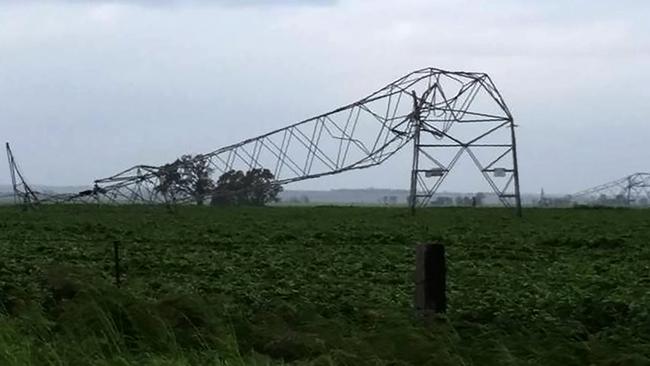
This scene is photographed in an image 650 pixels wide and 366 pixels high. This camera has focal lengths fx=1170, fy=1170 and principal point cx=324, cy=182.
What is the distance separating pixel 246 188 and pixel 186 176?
17.3 feet

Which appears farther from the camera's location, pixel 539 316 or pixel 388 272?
pixel 388 272

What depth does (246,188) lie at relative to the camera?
5747 centimetres

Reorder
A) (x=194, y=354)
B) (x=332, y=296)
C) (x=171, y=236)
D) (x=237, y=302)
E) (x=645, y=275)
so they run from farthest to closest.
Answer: (x=171, y=236) < (x=645, y=275) < (x=332, y=296) < (x=237, y=302) < (x=194, y=354)

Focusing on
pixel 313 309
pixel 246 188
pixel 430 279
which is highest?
pixel 246 188

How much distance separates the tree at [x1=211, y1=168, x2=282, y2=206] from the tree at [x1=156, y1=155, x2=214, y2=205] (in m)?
1.05

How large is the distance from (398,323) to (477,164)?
139ft

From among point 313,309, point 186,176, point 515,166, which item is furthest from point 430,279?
point 186,176

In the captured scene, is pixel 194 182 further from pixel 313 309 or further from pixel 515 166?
pixel 313 309

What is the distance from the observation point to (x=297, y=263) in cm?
1808

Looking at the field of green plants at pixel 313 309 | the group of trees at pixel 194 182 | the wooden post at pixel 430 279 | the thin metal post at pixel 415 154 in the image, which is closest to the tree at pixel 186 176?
the group of trees at pixel 194 182

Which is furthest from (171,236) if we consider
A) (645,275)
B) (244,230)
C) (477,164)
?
(477,164)

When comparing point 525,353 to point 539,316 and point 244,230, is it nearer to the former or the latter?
point 539,316

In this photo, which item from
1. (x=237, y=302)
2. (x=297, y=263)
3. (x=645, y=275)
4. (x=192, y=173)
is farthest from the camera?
(x=192, y=173)

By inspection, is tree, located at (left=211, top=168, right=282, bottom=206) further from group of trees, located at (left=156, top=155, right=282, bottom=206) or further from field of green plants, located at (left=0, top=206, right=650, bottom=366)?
field of green plants, located at (left=0, top=206, right=650, bottom=366)
